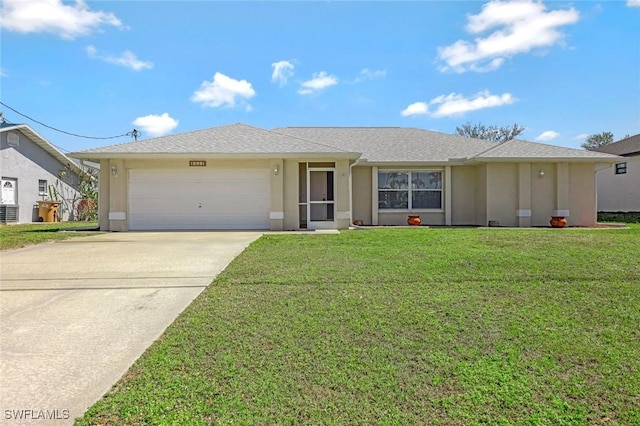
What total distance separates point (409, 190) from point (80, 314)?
47.8 ft

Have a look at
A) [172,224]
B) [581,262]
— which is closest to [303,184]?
[172,224]

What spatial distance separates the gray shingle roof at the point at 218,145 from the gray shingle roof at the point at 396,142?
12.5 ft

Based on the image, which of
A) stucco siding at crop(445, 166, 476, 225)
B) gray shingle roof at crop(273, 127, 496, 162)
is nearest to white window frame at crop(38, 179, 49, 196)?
gray shingle roof at crop(273, 127, 496, 162)

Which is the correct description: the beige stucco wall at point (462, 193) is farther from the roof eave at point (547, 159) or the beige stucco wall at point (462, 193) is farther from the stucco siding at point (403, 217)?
the roof eave at point (547, 159)

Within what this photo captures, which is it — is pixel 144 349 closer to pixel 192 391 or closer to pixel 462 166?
pixel 192 391

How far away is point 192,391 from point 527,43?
18.5 metres

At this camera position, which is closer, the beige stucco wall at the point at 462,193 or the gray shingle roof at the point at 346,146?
the gray shingle roof at the point at 346,146

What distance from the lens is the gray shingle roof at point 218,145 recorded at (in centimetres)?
1404

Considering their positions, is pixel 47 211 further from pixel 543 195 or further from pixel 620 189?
pixel 620 189

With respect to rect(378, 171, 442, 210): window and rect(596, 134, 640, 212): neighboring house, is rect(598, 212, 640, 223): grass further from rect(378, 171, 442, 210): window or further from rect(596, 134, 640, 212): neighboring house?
rect(378, 171, 442, 210): window

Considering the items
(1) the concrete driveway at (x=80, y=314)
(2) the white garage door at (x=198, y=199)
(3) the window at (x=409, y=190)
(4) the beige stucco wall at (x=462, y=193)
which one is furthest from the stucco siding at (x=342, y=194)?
(1) the concrete driveway at (x=80, y=314)

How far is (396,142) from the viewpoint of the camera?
65.1ft

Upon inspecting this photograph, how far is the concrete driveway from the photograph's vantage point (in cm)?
303

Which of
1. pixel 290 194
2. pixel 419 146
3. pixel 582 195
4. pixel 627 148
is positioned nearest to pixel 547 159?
pixel 582 195
